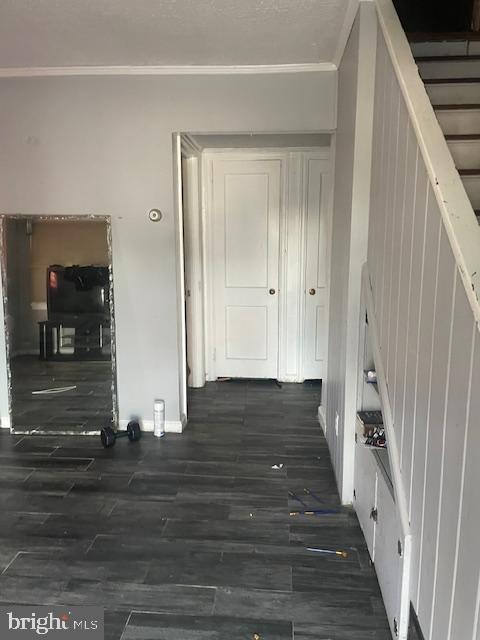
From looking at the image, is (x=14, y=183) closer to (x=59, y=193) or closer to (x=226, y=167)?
(x=59, y=193)

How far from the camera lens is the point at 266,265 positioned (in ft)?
16.3

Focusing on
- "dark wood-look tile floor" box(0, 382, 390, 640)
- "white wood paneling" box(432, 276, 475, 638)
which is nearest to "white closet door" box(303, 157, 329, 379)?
"dark wood-look tile floor" box(0, 382, 390, 640)

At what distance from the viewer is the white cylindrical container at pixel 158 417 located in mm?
3641

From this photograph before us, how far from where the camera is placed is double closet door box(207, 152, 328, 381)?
481cm

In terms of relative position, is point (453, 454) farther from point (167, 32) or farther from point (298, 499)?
point (167, 32)

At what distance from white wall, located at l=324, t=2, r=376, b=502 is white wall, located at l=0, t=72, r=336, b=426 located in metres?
0.54

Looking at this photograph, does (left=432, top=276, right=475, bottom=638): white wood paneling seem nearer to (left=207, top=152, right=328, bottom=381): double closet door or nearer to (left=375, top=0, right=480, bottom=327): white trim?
(left=375, top=0, right=480, bottom=327): white trim

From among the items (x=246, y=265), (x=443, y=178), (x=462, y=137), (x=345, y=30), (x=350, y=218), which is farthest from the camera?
(x=246, y=265)

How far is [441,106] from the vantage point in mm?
2219

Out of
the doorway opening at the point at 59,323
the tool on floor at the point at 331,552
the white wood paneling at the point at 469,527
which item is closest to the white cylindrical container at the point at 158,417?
the doorway opening at the point at 59,323

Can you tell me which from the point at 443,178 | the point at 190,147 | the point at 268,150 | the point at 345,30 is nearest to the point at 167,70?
the point at 190,147

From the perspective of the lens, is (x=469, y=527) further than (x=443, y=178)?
No

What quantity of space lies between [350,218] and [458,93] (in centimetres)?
79

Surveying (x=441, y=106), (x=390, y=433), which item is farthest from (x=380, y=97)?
(x=390, y=433)
